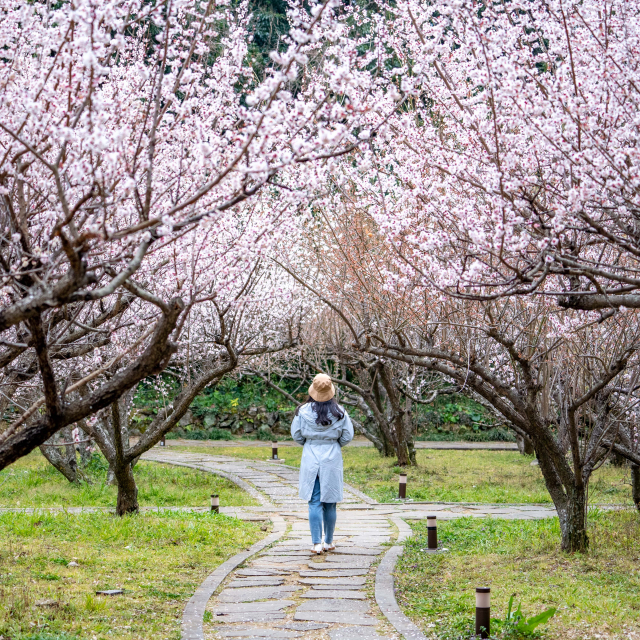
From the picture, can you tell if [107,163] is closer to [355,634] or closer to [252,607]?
[355,634]

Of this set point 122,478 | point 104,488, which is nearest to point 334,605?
point 122,478

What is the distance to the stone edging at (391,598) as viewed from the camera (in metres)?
5.49

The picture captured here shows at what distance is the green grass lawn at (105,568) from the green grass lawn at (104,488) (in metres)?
1.86

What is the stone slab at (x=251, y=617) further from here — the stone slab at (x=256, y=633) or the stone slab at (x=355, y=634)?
the stone slab at (x=355, y=634)

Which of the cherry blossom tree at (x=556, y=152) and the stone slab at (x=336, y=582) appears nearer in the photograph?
the cherry blossom tree at (x=556, y=152)

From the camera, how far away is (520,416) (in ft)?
25.9

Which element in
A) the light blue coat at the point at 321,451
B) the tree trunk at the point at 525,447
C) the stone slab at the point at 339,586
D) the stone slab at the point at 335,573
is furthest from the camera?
the tree trunk at the point at 525,447

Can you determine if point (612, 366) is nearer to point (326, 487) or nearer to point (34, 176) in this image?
point (326, 487)

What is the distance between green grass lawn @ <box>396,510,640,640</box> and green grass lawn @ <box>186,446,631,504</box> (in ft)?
10.3

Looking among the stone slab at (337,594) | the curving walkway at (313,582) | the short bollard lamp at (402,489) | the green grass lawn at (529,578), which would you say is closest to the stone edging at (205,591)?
the curving walkway at (313,582)

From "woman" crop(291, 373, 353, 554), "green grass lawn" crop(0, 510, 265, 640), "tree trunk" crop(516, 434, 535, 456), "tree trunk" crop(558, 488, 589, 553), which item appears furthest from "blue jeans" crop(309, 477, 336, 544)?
"tree trunk" crop(516, 434, 535, 456)

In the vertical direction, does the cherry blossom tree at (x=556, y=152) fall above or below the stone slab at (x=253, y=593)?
above

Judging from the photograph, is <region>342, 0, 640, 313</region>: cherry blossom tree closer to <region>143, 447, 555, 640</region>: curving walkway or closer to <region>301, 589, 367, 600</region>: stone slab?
<region>143, 447, 555, 640</region>: curving walkway

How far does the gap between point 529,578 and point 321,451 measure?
7.88 feet
